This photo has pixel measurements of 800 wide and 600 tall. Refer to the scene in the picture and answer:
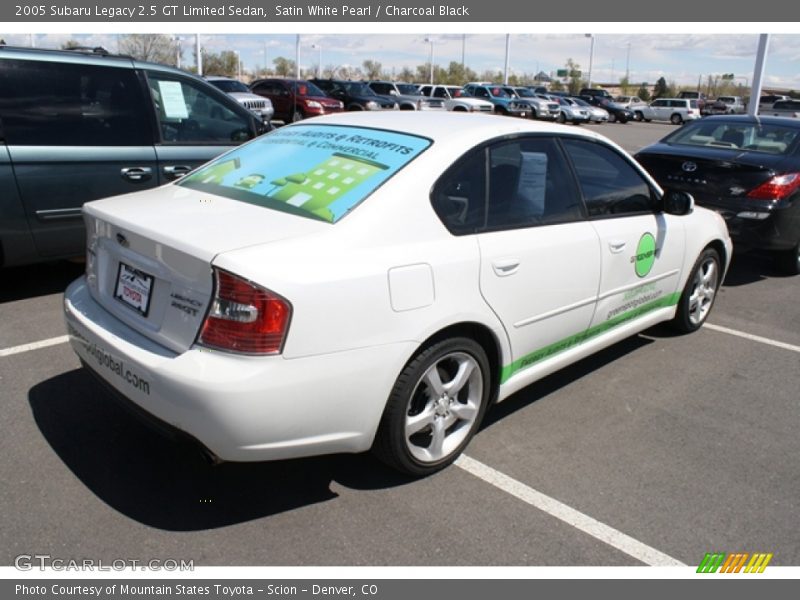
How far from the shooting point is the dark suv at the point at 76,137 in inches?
194

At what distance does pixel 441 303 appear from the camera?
2.87 metres

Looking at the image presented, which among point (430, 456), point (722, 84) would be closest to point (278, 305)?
point (430, 456)

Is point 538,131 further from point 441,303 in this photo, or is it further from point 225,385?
point 225,385

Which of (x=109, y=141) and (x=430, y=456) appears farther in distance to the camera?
(x=109, y=141)

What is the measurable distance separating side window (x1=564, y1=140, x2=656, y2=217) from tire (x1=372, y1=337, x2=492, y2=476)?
1300 mm

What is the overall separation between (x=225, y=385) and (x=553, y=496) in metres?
1.60

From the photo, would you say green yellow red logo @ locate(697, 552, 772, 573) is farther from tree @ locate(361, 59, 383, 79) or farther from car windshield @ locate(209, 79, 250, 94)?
tree @ locate(361, 59, 383, 79)

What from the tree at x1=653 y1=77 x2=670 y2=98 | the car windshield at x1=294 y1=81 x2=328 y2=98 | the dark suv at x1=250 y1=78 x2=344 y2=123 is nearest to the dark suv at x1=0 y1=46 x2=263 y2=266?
the dark suv at x1=250 y1=78 x2=344 y2=123

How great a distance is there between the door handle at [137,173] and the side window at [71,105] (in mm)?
215

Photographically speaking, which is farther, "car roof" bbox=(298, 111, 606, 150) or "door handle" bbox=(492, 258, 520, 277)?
"car roof" bbox=(298, 111, 606, 150)

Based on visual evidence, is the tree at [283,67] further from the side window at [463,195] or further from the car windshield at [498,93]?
the side window at [463,195]

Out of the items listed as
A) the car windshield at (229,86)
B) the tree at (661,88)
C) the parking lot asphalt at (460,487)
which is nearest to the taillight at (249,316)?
the parking lot asphalt at (460,487)

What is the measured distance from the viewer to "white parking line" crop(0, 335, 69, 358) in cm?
434
